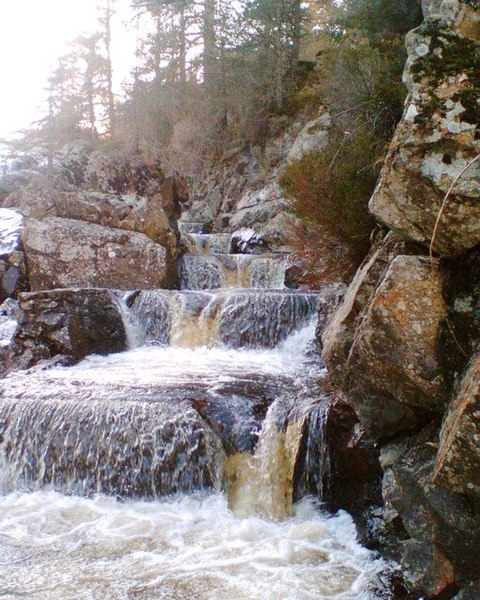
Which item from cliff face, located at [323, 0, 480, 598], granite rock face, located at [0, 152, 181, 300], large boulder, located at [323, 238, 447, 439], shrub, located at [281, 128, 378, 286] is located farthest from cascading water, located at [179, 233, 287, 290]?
cliff face, located at [323, 0, 480, 598]

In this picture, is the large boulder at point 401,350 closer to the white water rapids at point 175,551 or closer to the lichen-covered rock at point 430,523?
the lichen-covered rock at point 430,523

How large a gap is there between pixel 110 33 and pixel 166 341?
20006 mm

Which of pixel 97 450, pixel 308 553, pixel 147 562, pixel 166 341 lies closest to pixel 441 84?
pixel 308 553

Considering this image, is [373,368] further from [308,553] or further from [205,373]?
[205,373]

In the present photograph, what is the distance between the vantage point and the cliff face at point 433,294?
3.00m

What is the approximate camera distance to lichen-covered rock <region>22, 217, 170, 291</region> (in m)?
10.3

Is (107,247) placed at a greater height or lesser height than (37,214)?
lesser

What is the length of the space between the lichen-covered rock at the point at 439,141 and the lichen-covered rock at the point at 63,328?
6.05 metres

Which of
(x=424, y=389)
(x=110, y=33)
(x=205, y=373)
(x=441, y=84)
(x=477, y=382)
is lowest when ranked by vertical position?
(x=205, y=373)

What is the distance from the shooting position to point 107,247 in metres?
10.7

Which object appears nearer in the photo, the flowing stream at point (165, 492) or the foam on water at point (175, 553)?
the foam on water at point (175, 553)

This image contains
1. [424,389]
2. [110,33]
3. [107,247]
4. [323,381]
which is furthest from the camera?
[110,33]

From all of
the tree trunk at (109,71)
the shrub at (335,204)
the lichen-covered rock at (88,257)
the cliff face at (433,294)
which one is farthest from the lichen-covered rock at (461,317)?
the tree trunk at (109,71)

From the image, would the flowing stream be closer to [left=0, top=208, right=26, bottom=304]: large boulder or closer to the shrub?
the shrub
